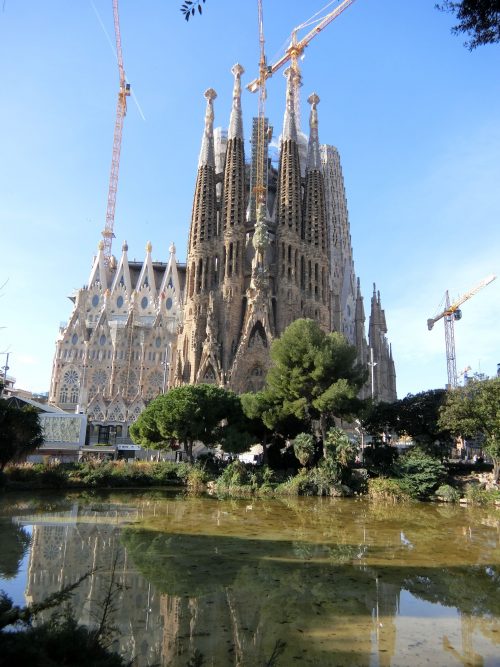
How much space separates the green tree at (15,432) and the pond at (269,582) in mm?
4750

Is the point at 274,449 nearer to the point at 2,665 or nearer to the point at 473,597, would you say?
the point at 473,597

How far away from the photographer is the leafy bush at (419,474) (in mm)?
23547

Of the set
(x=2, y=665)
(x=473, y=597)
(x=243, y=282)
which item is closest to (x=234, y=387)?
(x=243, y=282)

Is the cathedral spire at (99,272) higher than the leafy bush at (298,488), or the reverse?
the cathedral spire at (99,272)

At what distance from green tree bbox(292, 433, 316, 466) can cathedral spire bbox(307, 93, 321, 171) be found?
41.7 meters

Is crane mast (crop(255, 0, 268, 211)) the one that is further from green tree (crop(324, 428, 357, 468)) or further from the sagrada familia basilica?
green tree (crop(324, 428, 357, 468))

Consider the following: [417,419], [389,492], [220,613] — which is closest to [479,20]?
[220,613]

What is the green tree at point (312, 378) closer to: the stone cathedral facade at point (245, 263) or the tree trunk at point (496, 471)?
the tree trunk at point (496, 471)

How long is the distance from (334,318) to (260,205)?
17.5 meters

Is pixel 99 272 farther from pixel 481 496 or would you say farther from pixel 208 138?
pixel 481 496

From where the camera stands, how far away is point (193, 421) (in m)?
28.5

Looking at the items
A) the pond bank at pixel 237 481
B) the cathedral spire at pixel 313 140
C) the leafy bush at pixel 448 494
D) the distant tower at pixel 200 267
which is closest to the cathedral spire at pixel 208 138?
the distant tower at pixel 200 267

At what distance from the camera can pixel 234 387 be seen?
4897 centimetres

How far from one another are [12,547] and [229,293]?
42859mm
